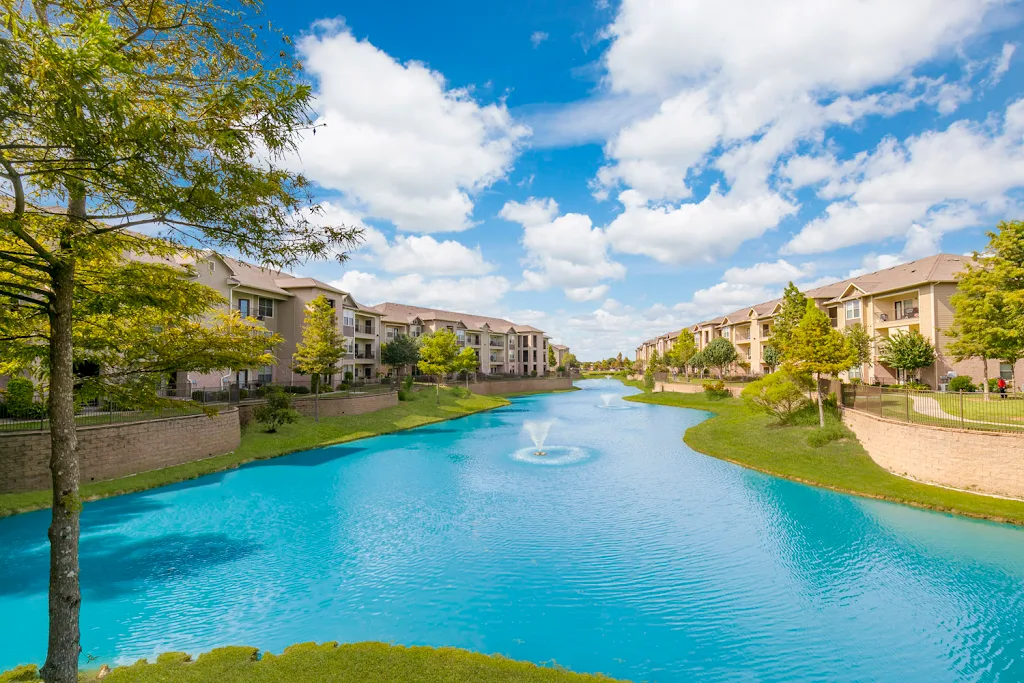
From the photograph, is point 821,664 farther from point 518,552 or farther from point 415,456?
point 415,456

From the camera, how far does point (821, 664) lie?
8258 millimetres

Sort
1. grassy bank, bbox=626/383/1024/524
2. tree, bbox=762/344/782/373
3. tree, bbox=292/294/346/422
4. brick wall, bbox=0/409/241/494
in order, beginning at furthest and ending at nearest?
tree, bbox=762/344/782/373 → tree, bbox=292/294/346/422 → brick wall, bbox=0/409/241/494 → grassy bank, bbox=626/383/1024/524

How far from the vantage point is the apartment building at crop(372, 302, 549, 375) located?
232 ft

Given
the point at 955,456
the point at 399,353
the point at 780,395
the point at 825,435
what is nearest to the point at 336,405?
the point at 399,353

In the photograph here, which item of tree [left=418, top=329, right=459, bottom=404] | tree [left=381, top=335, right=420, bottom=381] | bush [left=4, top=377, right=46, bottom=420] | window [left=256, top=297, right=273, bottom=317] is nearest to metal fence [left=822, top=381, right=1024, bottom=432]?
bush [left=4, top=377, right=46, bottom=420]

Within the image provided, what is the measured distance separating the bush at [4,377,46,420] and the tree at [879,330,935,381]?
46243mm

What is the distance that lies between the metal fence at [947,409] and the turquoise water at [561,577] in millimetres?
4188

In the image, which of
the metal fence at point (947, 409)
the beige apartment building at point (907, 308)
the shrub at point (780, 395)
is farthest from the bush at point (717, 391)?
the metal fence at point (947, 409)

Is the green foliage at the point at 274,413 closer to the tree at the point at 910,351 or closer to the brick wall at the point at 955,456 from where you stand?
the brick wall at the point at 955,456

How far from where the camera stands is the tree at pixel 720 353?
63.4 metres

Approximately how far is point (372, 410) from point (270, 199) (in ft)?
118

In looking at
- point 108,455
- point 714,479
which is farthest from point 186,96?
point 714,479

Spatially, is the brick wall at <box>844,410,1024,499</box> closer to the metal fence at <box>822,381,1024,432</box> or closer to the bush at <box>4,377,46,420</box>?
the metal fence at <box>822,381,1024,432</box>

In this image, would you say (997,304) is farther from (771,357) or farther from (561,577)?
(771,357)
